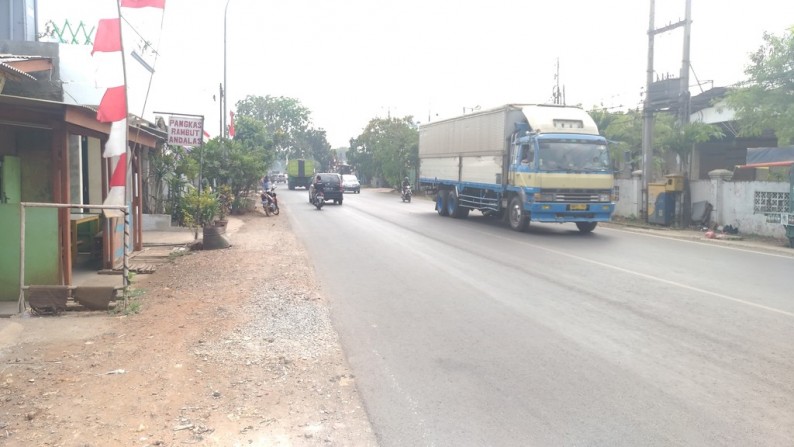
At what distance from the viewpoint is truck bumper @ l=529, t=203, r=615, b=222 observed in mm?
17234

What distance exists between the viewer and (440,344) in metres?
6.48

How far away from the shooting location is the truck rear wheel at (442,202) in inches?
1005

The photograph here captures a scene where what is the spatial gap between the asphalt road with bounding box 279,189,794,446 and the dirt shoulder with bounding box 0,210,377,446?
0.42 metres

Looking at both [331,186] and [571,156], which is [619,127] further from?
[571,156]

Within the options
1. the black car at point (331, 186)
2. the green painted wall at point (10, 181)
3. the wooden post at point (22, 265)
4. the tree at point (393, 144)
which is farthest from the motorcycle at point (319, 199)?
the wooden post at point (22, 265)

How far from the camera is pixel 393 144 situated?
54.0 metres

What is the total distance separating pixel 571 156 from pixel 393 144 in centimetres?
3720

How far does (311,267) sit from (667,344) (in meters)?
6.83

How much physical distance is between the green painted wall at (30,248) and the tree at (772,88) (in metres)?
20.5

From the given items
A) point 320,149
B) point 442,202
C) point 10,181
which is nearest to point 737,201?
point 442,202

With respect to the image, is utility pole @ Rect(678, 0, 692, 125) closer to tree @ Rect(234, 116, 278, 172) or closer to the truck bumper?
the truck bumper

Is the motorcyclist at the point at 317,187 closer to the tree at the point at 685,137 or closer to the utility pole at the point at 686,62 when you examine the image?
the tree at the point at 685,137

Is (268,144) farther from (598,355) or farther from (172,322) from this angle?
(598,355)

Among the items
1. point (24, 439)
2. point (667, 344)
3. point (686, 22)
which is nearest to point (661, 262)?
point (667, 344)
